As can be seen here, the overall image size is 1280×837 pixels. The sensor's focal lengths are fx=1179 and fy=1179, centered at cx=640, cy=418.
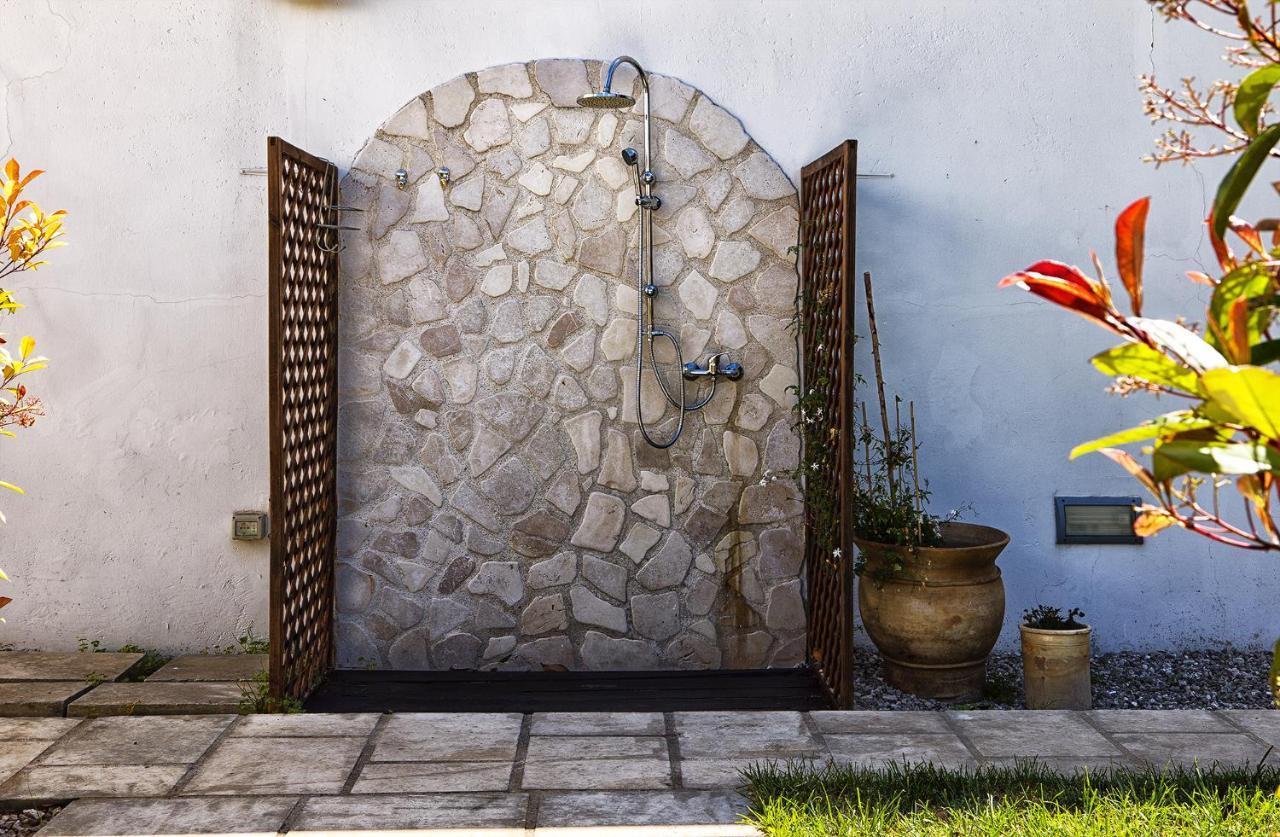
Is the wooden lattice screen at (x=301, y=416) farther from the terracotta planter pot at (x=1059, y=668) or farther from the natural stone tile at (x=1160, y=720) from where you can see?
the natural stone tile at (x=1160, y=720)

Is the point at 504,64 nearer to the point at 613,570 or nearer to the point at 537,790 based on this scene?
the point at 613,570

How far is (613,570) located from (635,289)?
1.01 meters

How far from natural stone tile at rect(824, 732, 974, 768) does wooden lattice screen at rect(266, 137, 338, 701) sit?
170 centimetres

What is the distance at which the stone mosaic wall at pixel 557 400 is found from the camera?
165 inches

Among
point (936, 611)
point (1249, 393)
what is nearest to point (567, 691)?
point (936, 611)

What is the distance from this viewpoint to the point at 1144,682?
4.11 m

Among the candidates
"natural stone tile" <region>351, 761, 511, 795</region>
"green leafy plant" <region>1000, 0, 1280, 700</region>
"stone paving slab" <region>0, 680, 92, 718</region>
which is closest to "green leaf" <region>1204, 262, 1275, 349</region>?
"green leafy plant" <region>1000, 0, 1280, 700</region>

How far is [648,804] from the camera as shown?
2857mm

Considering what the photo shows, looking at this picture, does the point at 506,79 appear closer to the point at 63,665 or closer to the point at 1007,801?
the point at 63,665

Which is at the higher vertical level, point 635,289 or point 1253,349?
point 635,289

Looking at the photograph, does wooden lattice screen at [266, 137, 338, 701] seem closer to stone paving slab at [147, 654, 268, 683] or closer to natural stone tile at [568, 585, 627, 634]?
stone paving slab at [147, 654, 268, 683]

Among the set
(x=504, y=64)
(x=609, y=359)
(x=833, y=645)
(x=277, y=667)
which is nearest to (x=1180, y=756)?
(x=833, y=645)

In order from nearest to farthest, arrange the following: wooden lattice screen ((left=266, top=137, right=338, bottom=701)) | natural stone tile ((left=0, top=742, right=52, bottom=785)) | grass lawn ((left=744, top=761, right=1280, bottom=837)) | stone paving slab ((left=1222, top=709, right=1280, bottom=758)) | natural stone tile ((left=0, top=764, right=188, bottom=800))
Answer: grass lawn ((left=744, top=761, right=1280, bottom=837)) → natural stone tile ((left=0, top=764, right=188, bottom=800)) → natural stone tile ((left=0, top=742, right=52, bottom=785)) → stone paving slab ((left=1222, top=709, right=1280, bottom=758)) → wooden lattice screen ((left=266, top=137, right=338, bottom=701))

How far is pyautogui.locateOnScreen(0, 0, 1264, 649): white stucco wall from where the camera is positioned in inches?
163
